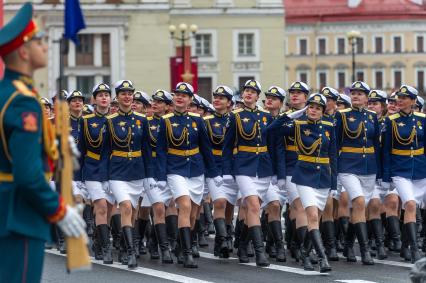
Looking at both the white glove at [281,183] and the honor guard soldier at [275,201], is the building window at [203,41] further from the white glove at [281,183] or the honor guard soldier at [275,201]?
the white glove at [281,183]

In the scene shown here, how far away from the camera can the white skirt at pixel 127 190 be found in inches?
647

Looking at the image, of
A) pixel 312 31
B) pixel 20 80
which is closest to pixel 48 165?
pixel 20 80

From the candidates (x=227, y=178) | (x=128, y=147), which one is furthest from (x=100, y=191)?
(x=227, y=178)

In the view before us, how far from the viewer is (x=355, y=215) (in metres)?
16.9

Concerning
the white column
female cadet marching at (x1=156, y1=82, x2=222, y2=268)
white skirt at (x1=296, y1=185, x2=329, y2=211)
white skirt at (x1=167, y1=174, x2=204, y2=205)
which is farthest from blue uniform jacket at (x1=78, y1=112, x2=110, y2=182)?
the white column

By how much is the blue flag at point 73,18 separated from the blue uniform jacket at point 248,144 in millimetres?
3404

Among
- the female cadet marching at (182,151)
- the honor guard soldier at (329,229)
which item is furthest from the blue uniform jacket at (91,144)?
the honor guard soldier at (329,229)

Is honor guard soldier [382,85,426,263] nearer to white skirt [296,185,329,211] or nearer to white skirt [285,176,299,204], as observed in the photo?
white skirt [285,176,299,204]

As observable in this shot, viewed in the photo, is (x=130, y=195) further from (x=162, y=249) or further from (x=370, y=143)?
(x=370, y=143)

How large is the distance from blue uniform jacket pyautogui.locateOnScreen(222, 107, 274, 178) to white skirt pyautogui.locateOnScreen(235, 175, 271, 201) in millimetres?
52

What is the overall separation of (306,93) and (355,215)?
156 cm

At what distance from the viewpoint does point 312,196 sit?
52.1 feet

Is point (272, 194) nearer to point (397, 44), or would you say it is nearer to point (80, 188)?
point (80, 188)

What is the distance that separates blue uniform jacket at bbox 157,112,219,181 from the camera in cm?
1689
